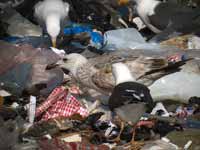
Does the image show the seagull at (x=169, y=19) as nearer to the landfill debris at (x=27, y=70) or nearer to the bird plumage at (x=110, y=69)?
the bird plumage at (x=110, y=69)

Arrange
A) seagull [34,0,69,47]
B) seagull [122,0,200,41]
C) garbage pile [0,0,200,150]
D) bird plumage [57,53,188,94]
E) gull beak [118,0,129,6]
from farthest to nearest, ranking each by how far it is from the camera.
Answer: gull beak [118,0,129,6] → seagull [122,0,200,41] → seagull [34,0,69,47] → bird plumage [57,53,188,94] → garbage pile [0,0,200,150]

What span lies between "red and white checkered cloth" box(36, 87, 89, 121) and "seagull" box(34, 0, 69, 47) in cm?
125

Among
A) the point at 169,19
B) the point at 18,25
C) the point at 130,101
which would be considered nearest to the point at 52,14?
the point at 18,25

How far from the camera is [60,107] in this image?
14.2 ft

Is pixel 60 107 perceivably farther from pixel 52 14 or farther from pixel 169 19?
pixel 169 19

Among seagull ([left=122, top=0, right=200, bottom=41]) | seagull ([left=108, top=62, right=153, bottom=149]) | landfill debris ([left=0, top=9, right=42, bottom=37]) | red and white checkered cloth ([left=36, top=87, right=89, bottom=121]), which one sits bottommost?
red and white checkered cloth ([left=36, top=87, right=89, bottom=121])

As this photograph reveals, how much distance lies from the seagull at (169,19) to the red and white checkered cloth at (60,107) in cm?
172

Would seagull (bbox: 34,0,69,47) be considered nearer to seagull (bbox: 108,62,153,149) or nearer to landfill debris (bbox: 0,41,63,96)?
landfill debris (bbox: 0,41,63,96)

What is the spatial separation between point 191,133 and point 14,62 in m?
1.73

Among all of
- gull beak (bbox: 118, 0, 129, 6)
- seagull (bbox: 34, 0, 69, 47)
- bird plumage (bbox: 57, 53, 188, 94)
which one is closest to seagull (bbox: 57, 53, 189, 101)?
bird plumage (bbox: 57, 53, 188, 94)

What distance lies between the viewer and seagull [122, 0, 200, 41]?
5.89m

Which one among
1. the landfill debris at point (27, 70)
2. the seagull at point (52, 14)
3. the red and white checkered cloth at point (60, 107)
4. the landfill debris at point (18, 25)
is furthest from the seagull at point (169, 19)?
the red and white checkered cloth at point (60, 107)

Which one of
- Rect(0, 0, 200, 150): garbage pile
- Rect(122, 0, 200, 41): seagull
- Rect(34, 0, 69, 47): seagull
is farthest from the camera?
Rect(122, 0, 200, 41): seagull

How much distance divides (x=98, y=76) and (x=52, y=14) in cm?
139
